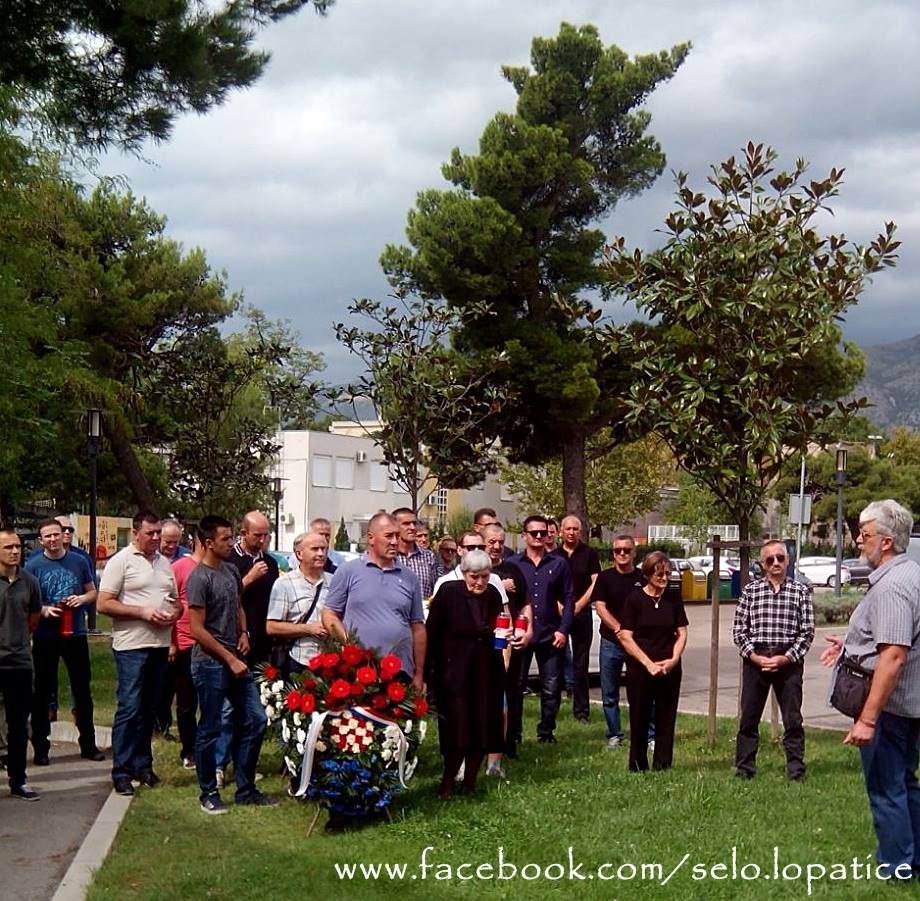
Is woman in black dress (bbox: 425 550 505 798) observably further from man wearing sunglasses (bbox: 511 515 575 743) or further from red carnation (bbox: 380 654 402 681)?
man wearing sunglasses (bbox: 511 515 575 743)

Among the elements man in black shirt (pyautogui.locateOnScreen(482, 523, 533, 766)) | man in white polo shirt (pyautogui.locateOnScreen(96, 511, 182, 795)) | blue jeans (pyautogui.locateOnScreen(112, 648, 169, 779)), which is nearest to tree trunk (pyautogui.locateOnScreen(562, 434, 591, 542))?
man in black shirt (pyautogui.locateOnScreen(482, 523, 533, 766))

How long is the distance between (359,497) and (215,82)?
63.5 metres

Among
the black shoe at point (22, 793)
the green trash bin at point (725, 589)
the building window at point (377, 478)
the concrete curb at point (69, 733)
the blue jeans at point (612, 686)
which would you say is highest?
the building window at point (377, 478)

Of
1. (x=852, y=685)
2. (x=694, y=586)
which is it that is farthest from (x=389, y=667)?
(x=694, y=586)

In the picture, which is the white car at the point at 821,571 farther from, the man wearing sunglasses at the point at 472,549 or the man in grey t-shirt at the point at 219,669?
the man in grey t-shirt at the point at 219,669

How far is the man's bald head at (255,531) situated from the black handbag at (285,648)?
0.63 meters

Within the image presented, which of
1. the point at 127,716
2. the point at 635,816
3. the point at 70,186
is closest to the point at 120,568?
the point at 127,716

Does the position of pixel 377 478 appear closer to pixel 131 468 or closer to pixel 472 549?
pixel 131 468

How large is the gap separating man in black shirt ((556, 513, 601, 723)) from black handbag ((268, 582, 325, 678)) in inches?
128

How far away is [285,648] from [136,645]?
1.11 metres

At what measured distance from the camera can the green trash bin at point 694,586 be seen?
4116cm

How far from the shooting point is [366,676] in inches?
319

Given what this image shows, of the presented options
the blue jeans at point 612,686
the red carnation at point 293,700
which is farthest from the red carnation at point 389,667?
the blue jeans at point 612,686

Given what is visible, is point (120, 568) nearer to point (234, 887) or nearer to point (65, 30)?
point (234, 887)
